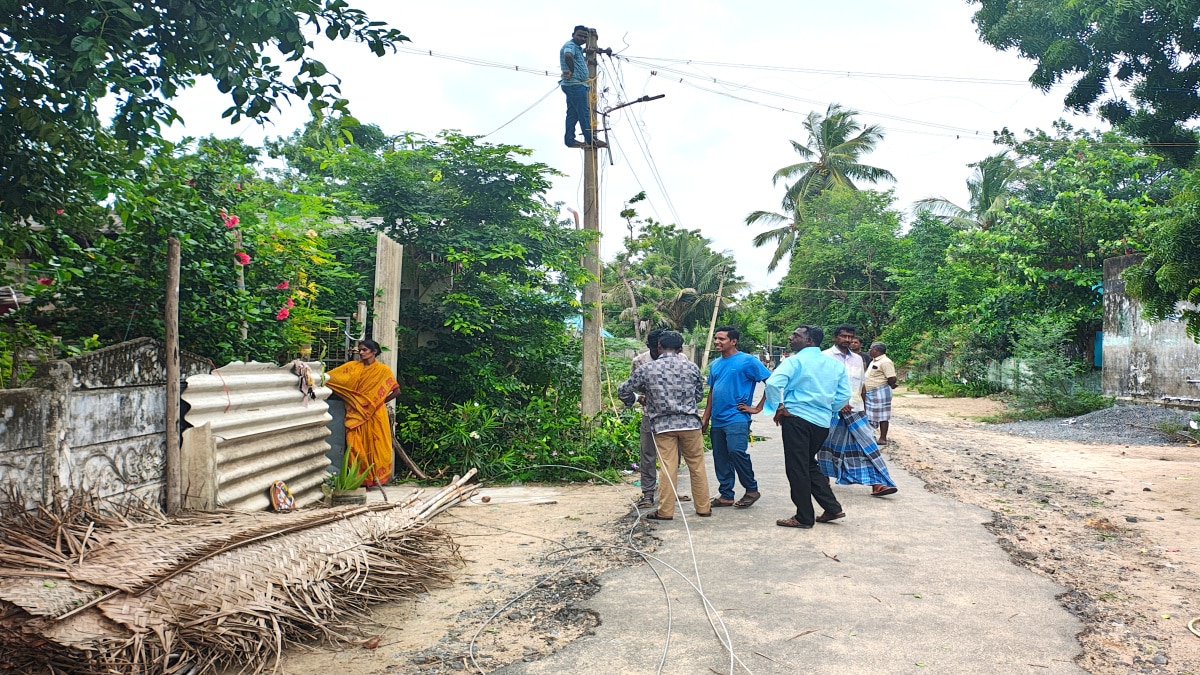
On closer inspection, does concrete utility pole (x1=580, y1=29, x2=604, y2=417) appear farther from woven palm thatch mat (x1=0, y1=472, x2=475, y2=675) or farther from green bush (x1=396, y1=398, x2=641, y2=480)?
woven palm thatch mat (x1=0, y1=472, x2=475, y2=675)

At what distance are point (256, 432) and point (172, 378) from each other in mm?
981

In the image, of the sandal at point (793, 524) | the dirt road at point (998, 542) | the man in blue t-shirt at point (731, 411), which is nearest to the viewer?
the dirt road at point (998, 542)

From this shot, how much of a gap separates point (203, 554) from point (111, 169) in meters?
2.15

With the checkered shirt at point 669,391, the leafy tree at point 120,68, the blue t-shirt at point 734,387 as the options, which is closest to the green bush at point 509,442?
the blue t-shirt at point 734,387

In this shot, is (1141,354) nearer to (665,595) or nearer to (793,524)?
(793,524)

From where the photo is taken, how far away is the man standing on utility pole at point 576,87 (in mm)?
11578

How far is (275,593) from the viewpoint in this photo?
3805 millimetres

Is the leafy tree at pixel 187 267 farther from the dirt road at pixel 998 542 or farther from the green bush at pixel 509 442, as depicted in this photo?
the green bush at pixel 509 442

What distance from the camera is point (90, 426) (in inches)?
176

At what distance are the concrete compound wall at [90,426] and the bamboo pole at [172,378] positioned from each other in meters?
0.08

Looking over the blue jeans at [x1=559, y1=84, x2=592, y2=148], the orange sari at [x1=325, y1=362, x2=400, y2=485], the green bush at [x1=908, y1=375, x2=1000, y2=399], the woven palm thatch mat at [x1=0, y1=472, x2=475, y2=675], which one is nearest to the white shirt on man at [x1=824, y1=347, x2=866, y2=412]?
the orange sari at [x1=325, y1=362, x2=400, y2=485]

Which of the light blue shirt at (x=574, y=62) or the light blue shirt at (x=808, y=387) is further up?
the light blue shirt at (x=574, y=62)

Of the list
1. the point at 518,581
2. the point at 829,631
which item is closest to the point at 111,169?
the point at 518,581

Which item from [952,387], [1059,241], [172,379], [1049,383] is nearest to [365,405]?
[172,379]
